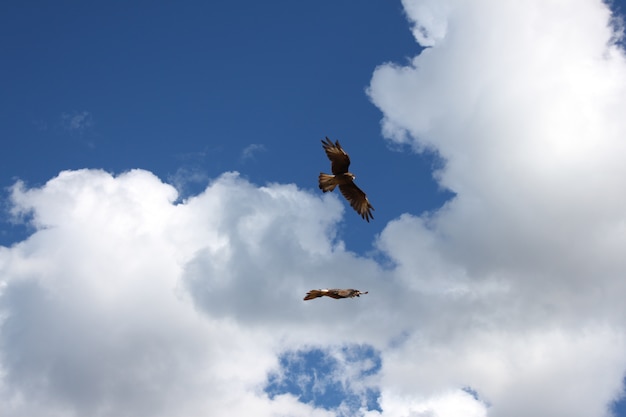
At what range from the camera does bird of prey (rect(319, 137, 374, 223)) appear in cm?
4025

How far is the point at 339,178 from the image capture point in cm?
4209

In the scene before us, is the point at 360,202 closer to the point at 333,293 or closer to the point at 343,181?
the point at 343,181

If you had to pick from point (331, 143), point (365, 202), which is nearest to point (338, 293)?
point (331, 143)

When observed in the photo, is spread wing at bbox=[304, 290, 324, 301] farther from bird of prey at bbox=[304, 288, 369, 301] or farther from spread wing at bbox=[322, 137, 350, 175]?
spread wing at bbox=[322, 137, 350, 175]

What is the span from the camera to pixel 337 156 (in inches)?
1591

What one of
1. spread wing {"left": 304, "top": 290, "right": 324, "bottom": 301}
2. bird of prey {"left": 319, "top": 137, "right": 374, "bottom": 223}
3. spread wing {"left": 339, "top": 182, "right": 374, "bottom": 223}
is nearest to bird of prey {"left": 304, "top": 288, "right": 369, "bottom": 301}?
spread wing {"left": 304, "top": 290, "right": 324, "bottom": 301}

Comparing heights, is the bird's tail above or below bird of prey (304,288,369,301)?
above

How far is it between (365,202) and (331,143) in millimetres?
6573

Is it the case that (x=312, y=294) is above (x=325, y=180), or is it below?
below

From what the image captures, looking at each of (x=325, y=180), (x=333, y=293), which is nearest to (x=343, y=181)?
(x=325, y=180)

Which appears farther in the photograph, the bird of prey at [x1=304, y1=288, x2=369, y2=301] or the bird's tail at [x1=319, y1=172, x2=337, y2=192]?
the bird's tail at [x1=319, y1=172, x2=337, y2=192]

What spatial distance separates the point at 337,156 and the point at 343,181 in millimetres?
2629

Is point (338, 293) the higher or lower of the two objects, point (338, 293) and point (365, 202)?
the lower

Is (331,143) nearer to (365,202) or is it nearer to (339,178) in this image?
(339,178)
